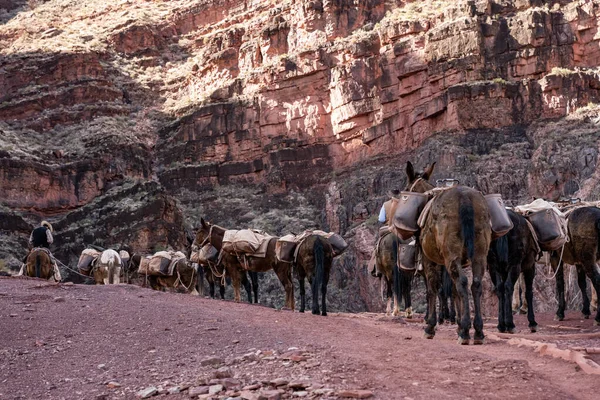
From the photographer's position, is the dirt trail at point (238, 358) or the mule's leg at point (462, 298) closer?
the dirt trail at point (238, 358)

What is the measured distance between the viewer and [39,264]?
2550 centimetres

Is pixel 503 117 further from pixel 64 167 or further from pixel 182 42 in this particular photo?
pixel 182 42

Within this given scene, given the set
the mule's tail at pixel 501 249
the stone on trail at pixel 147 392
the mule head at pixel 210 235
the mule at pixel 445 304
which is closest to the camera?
the stone on trail at pixel 147 392

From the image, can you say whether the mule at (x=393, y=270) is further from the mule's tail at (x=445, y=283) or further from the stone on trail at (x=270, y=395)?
the stone on trail at (x=270, y=395)

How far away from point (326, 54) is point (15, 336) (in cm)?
5453

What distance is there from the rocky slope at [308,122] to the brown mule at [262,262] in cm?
1989

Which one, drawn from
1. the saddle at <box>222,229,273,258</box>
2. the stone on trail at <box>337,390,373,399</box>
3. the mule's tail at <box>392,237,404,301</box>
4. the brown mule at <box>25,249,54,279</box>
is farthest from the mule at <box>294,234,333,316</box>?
the stone on trail at <box>337,390,373,399</box>

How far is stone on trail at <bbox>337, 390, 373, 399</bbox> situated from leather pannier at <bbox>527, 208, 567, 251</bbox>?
9.29 metres

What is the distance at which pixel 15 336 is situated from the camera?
42.3 feet

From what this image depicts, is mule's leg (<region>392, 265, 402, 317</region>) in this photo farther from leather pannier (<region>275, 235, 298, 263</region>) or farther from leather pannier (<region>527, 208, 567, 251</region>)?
→ leather pannier (<region>527, 208, 567, 251</region>)

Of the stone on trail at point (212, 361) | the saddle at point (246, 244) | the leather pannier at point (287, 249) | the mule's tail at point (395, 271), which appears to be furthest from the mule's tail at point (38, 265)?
the stone on trail at point (212, 361)

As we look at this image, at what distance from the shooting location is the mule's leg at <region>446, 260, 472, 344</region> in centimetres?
1144

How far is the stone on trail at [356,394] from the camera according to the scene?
723 cm

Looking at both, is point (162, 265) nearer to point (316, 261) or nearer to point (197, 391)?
point (316, 261)
